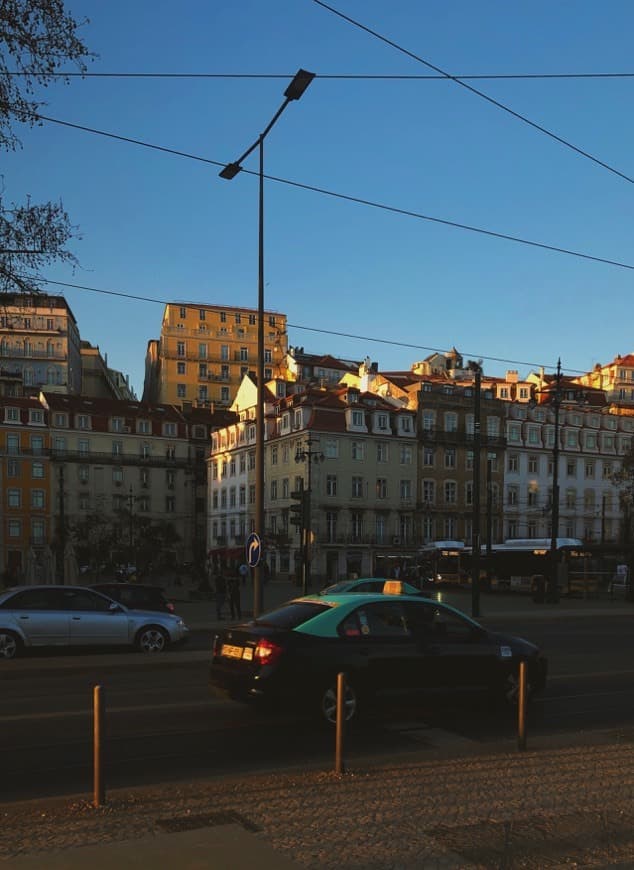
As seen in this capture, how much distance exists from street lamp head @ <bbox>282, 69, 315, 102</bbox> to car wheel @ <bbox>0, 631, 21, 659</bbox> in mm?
11675

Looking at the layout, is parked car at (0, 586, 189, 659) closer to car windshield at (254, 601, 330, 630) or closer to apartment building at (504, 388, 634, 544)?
car windshield at (254, 601, 330, 630)

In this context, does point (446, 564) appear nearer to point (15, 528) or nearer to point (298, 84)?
point (298, 84)

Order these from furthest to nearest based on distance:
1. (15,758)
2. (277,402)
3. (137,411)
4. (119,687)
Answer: (137,411) < (277,402) < (119,687) < (15,758)

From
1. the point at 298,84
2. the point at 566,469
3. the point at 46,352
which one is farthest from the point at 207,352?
the point at 298,84

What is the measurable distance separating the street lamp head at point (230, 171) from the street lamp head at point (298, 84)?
7.90 feet

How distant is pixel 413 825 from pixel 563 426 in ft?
272

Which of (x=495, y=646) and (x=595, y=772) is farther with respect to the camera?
(x=495, y=646)

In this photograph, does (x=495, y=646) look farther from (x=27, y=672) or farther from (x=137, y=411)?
(x=137, y=411)

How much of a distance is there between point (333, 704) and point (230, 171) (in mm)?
12895

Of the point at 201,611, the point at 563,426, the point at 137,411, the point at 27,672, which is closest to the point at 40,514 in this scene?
the point at 137,411

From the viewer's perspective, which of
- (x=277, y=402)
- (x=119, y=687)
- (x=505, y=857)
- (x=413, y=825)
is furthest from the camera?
(x=277, y=402)

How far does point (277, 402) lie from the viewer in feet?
273

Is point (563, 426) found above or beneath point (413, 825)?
above

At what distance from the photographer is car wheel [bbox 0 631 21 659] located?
16.2 meters
